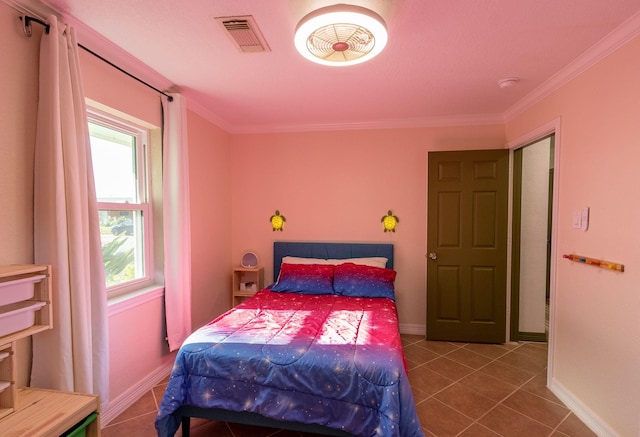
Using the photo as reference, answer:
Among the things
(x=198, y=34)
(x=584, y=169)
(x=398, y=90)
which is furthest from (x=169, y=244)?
(x=584, y=169)

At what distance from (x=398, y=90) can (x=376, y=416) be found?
97.7 inches

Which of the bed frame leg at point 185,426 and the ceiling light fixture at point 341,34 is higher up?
the ceiling light fixture at point 341,34

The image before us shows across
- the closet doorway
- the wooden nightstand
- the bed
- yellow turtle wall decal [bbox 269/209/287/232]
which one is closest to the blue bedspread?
the bed

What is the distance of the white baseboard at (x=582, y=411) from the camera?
1.94m

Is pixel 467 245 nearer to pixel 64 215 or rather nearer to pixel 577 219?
pixel 577 219

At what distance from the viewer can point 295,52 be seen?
6.97 ft

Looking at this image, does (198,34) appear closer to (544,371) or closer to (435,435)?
(435,435)

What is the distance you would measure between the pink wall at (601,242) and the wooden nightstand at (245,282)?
295 cm

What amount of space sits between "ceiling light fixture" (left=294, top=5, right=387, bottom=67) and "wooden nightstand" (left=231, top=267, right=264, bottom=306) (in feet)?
8.53

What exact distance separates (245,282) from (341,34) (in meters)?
3.01

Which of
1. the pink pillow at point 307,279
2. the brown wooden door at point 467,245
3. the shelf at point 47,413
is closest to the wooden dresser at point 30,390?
the shelf at point 47,413

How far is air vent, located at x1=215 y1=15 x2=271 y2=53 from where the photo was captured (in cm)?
177

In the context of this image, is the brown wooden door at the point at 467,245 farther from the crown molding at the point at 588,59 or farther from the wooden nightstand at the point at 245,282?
the wooden nightstand at the point at 245,282

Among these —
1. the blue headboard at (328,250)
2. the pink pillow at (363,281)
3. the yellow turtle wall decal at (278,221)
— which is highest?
the yellow turtle wall decal at (278,221)
